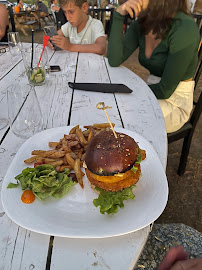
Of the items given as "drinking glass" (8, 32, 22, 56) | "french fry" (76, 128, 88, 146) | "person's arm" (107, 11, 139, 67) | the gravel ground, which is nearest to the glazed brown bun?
"french fry" (76, 128, 88, 146)

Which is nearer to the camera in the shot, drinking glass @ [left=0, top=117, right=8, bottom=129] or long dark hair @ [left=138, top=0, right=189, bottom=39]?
drinking glass @ [left=0, top=117, right=8, bottom=129]

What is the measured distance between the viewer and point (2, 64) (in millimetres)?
2604

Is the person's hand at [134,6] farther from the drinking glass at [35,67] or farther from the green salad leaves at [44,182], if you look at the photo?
the green salad leaves at [44,182]

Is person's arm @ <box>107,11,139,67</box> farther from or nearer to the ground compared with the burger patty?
farther from the ground

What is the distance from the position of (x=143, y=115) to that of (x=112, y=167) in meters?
0.84

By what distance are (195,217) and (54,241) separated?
2.13m

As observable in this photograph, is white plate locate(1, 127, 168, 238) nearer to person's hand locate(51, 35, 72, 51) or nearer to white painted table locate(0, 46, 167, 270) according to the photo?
white painted table locate(0, 46, 167, 270)

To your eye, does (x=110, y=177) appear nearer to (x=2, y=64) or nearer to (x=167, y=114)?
(x=167, y=114)

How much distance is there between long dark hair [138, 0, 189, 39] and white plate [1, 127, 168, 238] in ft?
6.22

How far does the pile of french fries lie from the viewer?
3.52 feet

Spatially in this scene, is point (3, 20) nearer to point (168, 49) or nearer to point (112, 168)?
point (168, 49)

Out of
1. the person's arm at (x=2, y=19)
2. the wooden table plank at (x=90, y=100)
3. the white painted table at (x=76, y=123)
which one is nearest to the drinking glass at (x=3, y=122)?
the white painted table at (x=76, y=123)

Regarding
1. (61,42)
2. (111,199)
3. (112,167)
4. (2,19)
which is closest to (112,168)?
(112,167)

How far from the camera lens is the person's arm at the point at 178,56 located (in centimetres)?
229
